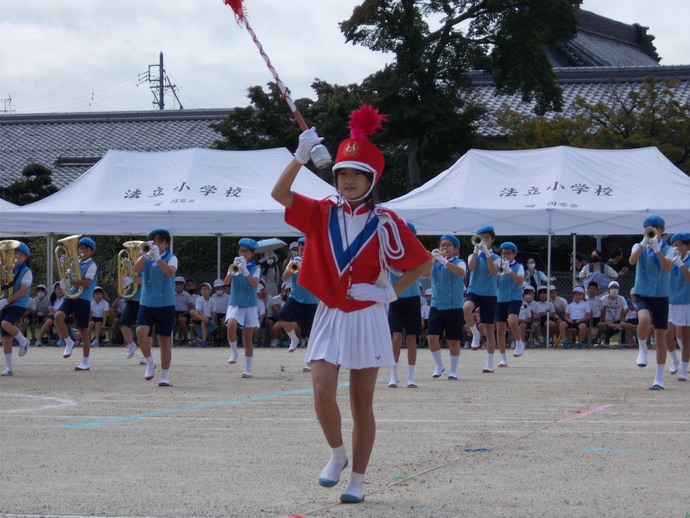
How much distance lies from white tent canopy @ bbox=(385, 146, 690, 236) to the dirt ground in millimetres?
7217

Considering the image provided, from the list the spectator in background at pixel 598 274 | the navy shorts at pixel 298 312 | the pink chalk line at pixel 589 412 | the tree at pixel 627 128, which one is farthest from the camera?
the tree at pixel 627 128

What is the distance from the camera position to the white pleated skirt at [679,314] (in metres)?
12.9

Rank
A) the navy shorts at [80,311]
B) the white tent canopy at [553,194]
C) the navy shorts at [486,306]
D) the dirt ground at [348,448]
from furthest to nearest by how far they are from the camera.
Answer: the white tent canopy at [553,194] → the navy shorts at [80,311] → the navy shorts at [486,306] → the dirt ground at [348,448]

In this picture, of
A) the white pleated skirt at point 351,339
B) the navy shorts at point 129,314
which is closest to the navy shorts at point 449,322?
the navy shorts at point 129,314

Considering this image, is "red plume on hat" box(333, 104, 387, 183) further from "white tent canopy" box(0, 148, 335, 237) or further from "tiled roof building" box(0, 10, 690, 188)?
"tiled roof building" box(0, 10, 690, 188)

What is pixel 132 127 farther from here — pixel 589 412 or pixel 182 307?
pixel 589 412

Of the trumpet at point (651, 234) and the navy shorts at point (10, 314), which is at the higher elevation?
the trumpet at point (651, 234)

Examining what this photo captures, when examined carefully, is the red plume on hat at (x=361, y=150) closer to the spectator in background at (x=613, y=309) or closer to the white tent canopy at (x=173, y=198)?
the white tent canopy at (x=173, y=198)

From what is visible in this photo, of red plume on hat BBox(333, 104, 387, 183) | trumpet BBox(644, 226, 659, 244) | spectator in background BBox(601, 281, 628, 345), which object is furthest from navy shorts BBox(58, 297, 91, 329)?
spectator in background BBox(601, 281, 628, 345)

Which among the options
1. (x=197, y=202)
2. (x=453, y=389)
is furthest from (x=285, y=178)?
(x=197, y=202)

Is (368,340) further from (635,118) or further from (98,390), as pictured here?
(635,118)

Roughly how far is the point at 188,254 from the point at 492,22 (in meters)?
10.5

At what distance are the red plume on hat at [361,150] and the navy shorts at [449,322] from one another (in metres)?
8.00

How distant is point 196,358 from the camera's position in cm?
1884
